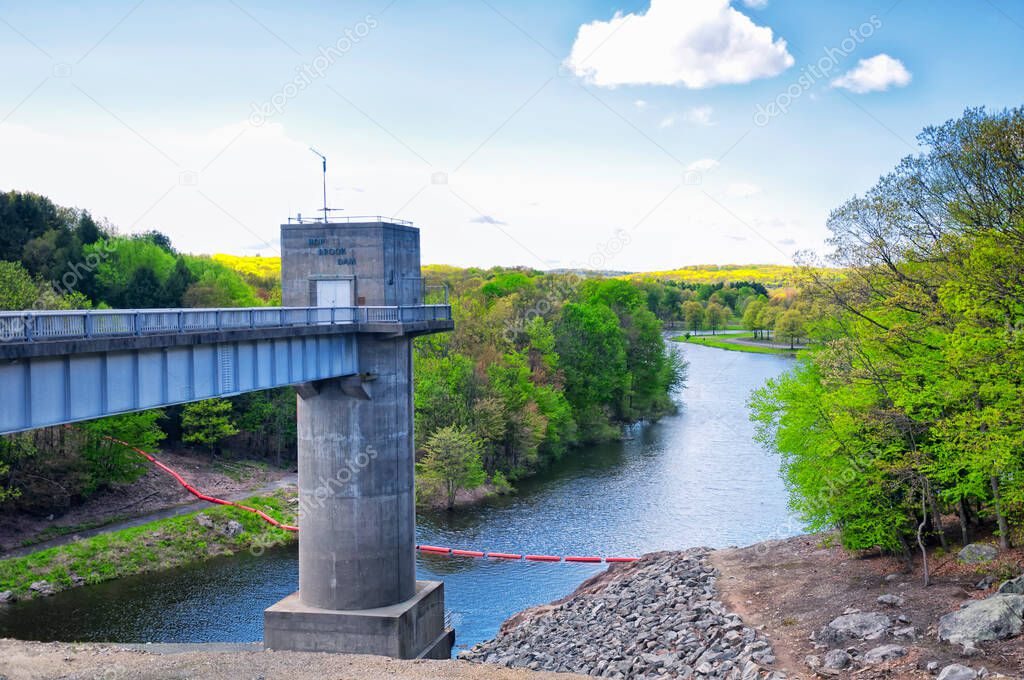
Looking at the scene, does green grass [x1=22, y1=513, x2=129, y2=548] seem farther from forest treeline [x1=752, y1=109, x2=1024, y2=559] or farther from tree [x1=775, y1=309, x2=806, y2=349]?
tree [x1=775, y1=309, x2=806, y2=349]

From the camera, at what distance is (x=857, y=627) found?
20375mm

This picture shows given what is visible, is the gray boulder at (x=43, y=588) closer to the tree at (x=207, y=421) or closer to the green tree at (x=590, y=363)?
the tree at (x=207, y=421)

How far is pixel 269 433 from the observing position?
64.1 metres

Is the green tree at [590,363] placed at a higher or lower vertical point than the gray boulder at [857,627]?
higher

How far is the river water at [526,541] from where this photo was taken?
32.4 m

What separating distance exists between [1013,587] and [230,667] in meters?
19.3

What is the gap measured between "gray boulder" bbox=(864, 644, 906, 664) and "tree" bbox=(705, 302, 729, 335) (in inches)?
6794

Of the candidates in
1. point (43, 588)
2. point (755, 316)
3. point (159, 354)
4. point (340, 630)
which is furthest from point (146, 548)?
point (755, 316)

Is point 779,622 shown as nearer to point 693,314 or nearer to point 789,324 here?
point 789,324

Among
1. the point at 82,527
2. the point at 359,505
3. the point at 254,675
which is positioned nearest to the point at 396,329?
the point at 359,505

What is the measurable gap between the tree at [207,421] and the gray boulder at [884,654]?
46.7 metres

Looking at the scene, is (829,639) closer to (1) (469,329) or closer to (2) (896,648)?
(2) (896,648)

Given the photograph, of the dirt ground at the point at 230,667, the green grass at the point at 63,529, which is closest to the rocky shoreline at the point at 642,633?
the dirt ground at the point at 230,667

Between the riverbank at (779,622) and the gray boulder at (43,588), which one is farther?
the gray boulder at (43,588)
